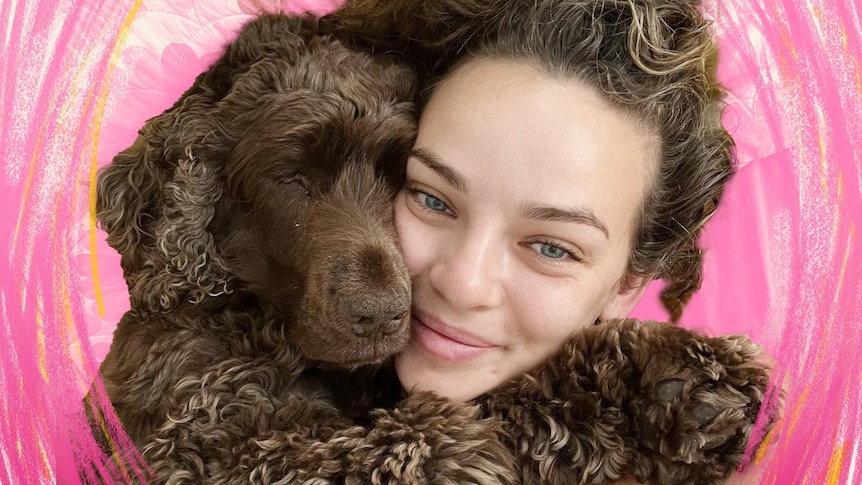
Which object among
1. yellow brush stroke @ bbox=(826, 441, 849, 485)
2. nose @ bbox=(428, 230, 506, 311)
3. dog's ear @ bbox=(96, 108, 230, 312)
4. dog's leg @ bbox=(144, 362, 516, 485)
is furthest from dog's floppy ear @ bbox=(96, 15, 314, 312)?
yellow brush stroke @ bbox=(826, 441, 849, 485)

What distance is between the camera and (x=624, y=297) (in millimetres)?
2871

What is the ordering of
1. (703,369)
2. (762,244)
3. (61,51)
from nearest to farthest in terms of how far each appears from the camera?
(703,369) < (61,51) < (762,244)

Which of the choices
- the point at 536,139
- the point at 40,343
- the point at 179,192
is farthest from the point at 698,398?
the point at 40,343

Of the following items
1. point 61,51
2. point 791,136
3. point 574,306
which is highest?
point 791,136

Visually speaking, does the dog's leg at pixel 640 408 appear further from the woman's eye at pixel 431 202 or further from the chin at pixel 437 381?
the woman's eye at pixel 431 202

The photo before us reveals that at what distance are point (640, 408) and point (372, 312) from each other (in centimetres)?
66

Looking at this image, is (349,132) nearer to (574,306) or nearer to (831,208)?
(574,306)

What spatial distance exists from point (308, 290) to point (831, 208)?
4.87ft

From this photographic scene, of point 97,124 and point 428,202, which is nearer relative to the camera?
point 428,202

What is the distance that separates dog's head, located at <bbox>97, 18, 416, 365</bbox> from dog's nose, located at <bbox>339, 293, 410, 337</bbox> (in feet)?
0.40

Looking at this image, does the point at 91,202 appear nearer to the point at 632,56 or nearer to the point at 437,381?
the point at 437,381

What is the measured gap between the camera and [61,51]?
8.49 feet

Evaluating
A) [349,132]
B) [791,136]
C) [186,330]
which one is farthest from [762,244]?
[186,330]

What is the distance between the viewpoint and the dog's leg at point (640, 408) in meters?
1.96
